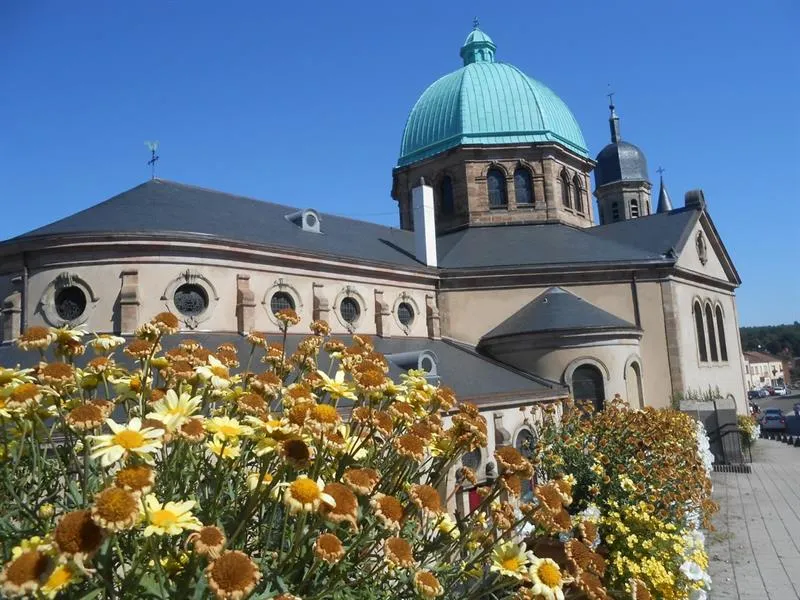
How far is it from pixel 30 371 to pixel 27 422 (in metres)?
0.37

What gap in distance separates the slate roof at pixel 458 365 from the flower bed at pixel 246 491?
12181mm

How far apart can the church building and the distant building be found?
105458 millimetres

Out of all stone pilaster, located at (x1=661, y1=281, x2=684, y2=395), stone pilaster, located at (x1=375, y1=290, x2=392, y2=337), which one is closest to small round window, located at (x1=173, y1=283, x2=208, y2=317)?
stone pilaster, located at (x1=375, y1=290, x2=392, y2=337)

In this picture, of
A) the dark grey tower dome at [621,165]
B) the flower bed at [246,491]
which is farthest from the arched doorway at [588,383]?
the dark grey tower dome at [621,165]

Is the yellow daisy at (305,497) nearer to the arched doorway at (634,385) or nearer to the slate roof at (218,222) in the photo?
the slate roof at (218,222)

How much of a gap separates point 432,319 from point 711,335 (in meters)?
14.4

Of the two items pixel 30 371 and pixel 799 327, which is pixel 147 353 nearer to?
pixel 30 371

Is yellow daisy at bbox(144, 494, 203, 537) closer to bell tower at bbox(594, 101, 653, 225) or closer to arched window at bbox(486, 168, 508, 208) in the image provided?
arched window at bbox(486, 168, 508, 208)

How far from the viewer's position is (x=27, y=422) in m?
2.95

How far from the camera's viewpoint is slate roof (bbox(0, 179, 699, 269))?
1797 cm

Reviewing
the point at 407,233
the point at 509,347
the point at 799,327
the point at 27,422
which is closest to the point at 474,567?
the point at 27,422

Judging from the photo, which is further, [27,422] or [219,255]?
[219,255]

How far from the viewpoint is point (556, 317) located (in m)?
22.0

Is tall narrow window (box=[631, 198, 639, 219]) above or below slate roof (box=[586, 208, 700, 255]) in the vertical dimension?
above
